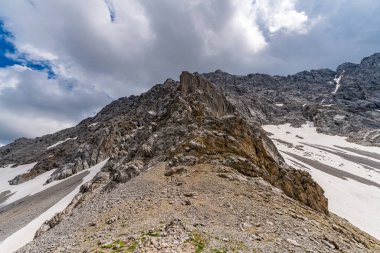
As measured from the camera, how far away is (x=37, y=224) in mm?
33875

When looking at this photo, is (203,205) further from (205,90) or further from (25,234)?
(205,90)

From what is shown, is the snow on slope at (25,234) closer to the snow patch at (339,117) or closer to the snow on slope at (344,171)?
the snow on slope at (344,171)

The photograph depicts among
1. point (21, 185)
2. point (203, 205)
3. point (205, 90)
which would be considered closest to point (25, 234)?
point (203, 205)

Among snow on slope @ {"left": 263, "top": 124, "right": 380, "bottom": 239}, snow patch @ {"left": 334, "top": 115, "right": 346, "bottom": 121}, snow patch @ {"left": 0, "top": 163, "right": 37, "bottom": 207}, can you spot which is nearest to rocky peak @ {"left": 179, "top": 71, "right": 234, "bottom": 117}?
snow on slope @ {"left": 263, "top": 124, "right": 380, "bottom": 239}

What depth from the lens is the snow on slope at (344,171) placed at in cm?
3847

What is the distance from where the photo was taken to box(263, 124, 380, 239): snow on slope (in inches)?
1515

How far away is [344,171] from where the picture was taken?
6669cm

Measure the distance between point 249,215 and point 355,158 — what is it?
290ft

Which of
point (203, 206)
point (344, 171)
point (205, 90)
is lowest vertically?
point (344, 171)

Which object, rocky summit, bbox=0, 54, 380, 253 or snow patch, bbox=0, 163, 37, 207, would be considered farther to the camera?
snow patch, bbox=0, 163, 37, 207

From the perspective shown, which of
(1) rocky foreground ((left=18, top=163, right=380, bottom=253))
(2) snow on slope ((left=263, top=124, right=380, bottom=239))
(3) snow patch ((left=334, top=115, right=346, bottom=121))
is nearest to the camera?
(1) rocky foreground ((left=18, top=163, right=380, bottom=253))

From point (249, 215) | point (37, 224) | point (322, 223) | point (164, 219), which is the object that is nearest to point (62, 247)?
point (164, 219)

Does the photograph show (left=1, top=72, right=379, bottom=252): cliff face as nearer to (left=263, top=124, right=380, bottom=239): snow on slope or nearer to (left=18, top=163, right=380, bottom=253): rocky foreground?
(left=18, top=163, right=380, bottom=253): rocky foreground

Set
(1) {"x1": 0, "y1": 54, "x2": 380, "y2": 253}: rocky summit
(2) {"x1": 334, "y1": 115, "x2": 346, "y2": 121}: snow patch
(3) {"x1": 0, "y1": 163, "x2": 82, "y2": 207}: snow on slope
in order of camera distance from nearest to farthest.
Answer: (1) {"x1": 0, "y1": 54, "x2": 380, "y2": 253}: rocky summit
(3) {"x1": 0, "y1": 163, "x2": 82, "y2": 207}: snow on slope
(2) {"x1": 334, "y1": 115, "x2": 346, "y2": 121}: snow patch
